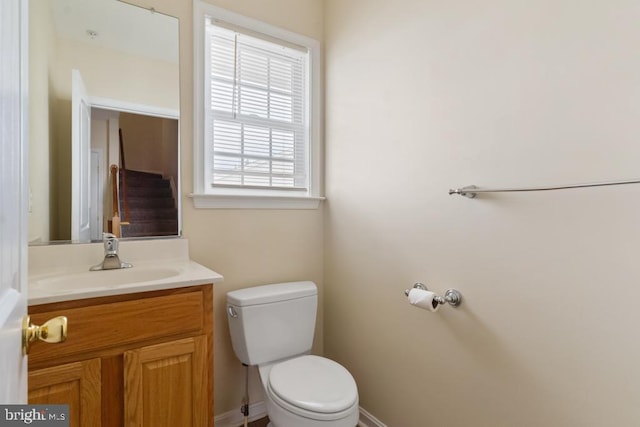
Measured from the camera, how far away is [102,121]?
5.01 feet

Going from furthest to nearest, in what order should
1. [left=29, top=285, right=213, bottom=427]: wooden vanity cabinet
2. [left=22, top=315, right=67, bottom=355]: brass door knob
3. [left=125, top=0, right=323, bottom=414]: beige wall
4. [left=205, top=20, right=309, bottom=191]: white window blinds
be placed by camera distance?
1. [left=205, top=20, right=309, bottom=191]: white window blinds
2. [left=125, top=0, right=323, bottom=414]: beige wall
3. [left=29, top=285, right=213, bottom=427]: wooden vanity cabinet
4. [left=22, top=315, right=67, bottom=355]: brass door knob

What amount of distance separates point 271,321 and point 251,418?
659mm

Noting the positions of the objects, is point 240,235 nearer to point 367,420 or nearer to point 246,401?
point 246,401

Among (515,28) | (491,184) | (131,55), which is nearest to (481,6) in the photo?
(515,28)

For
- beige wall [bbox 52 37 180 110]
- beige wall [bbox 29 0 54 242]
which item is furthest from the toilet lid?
beige wall [bbox 52 37 180 110]

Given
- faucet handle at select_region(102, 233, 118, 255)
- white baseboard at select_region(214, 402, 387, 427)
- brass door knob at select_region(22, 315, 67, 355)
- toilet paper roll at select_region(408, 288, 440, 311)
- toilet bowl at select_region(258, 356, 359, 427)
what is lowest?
white baseboard at select_region(214, 402, 387, 427)

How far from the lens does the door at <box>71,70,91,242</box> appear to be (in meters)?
1.46

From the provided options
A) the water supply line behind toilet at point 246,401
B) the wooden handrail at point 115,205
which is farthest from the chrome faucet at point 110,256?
the water supply line behind toilet at point 246,401

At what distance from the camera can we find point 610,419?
946mm

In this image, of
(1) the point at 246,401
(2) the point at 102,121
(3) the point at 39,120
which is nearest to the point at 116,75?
(2) the point at 102,121

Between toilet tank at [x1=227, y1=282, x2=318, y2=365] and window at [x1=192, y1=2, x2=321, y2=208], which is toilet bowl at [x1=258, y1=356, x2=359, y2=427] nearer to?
toilet tank at [x1=227, y1=282, x2=318, y2=365]

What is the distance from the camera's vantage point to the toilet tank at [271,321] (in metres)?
1.61

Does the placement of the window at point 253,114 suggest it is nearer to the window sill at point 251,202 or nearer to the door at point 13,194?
the window sill at point 251,202

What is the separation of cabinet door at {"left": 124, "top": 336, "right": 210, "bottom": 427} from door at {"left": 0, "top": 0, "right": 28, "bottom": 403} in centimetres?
55
